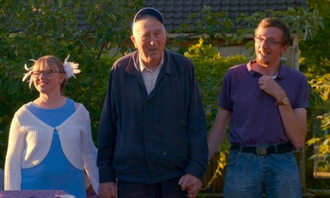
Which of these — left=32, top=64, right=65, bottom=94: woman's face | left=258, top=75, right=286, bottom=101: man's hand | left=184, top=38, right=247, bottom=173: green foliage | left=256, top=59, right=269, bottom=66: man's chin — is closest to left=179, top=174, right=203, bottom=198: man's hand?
left=258, top=75, right=286, bottom=101: man's hand

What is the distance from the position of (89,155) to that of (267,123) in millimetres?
1203

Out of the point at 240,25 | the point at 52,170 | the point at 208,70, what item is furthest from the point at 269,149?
the point at 208,70

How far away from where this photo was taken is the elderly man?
15.3ft

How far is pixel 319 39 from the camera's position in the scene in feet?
53.3

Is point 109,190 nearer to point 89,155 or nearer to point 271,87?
point 89,155

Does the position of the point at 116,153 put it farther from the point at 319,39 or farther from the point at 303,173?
the point at 319,39

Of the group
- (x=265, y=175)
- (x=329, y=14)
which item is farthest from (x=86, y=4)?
(x=329, y=14)

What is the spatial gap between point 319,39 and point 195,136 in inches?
472

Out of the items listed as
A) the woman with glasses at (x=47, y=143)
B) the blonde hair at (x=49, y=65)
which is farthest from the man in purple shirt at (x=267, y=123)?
the blonde hair at (x=49, y=65)

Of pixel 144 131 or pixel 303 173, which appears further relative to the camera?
pixel 303 173

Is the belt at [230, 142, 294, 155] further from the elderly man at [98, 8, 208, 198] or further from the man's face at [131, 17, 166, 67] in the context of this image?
the man's face at [131, 17, 166, 67]

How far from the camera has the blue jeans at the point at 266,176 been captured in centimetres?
481

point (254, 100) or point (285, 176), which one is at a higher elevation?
point (254, 100)

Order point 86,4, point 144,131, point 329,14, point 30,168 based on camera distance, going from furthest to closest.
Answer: point 329,14, point 86,4, point 30,168, point 144,131
